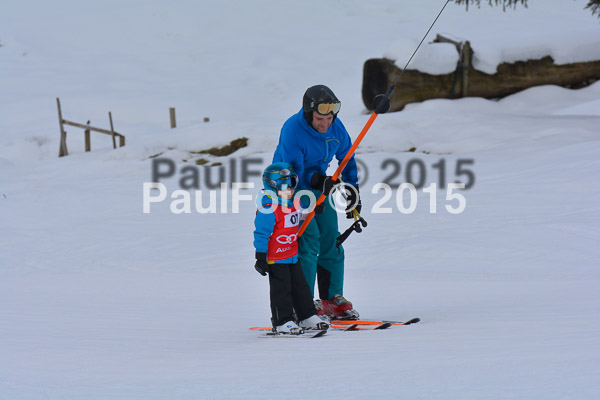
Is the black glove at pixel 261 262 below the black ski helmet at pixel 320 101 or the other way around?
below

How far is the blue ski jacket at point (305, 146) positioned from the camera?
4.95 meters

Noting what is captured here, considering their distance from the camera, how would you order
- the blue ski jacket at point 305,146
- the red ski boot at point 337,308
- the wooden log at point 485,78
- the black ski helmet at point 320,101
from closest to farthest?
the black ski helmet at point 320,101, the blue ski jacket at point 305,146, the red ski boot at point 337,308, the wooden log at point 485,78

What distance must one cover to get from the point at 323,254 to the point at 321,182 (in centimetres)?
63

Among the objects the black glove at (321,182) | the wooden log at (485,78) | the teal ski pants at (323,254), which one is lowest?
the teal ski pants at (323,254)

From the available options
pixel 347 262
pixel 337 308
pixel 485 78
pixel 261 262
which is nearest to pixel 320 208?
pixel 261 262

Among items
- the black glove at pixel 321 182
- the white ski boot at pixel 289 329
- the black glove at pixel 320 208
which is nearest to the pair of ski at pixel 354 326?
the white ski boot at pixel 289 329

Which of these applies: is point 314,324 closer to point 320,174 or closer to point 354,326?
point 354,326

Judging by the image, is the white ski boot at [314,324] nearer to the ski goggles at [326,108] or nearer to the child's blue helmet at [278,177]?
the child's blue helmet at [278,177]

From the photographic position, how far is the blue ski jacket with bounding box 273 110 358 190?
4953 mm

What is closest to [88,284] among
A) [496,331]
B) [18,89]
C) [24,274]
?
[24,274]

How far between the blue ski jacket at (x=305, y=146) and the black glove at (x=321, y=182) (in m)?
0.09

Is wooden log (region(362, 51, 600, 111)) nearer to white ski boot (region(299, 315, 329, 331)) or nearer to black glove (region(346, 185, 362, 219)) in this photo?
black glove (region(346, 185, 362, 219))

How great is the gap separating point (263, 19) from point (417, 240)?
2493 centimetres

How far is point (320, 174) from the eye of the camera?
5121mm
